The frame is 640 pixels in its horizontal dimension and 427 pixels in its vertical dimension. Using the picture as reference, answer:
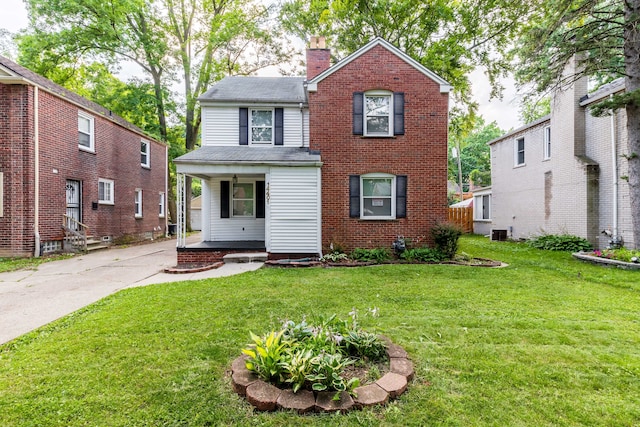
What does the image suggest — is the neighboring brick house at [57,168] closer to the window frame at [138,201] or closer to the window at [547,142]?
the window frame at [138,201]

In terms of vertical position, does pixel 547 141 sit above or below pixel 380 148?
above

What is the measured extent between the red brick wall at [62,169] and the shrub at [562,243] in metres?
18.4

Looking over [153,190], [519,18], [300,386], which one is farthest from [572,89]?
[153,190]

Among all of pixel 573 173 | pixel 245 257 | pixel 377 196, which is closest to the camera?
pixel 245 257

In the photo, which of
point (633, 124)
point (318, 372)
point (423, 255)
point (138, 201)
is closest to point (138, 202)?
point (138, 201)

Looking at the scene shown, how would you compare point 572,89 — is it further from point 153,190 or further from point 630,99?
point 153,190

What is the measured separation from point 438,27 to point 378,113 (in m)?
9.67

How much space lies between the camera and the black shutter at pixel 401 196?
1007 cm

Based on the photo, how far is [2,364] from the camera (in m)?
3.15

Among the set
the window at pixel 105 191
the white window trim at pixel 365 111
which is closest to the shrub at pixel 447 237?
the white window trim at pixel 365 111

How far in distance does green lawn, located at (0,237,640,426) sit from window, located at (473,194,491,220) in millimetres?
13765

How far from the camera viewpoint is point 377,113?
33.6ft

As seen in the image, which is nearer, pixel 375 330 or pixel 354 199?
pixel 375 330

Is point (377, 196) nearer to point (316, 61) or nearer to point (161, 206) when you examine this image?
point (316, 61)
